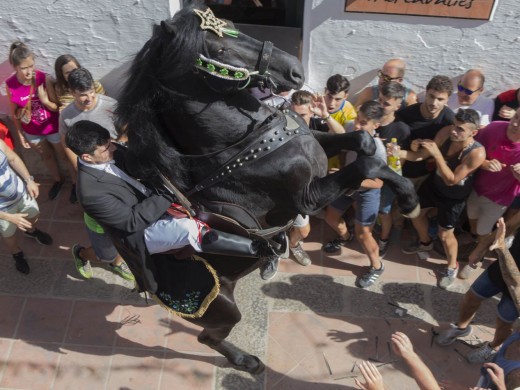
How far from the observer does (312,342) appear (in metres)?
4.65

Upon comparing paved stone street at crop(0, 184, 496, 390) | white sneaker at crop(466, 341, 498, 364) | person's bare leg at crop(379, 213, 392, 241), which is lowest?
paved stone street at crop(0, 184, 496, 390)

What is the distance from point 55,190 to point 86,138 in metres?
3.02

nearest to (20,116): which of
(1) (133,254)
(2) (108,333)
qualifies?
(2) (108,333)

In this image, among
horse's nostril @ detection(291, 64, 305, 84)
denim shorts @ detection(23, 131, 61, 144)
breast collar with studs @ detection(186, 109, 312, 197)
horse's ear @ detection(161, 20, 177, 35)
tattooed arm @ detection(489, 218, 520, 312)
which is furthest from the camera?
denim shorts @ detection(23, 131, 61, 144)

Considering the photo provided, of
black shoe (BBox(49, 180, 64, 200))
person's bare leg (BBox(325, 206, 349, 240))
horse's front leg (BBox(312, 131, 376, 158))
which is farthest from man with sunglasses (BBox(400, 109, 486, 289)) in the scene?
black shoe (BBox(49, 180, 64, 200))

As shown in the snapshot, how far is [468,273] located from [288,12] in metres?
3.74

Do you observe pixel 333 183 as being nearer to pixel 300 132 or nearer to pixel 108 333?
pixel 300 132

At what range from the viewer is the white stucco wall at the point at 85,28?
16.2 feet

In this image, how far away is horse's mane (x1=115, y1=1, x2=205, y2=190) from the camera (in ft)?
8.49

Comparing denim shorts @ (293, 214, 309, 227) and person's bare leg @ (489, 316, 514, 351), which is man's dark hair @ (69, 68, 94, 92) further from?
person's bare leg @ (489, 316, 514, 351)

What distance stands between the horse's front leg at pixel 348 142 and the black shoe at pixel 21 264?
11.3 ft

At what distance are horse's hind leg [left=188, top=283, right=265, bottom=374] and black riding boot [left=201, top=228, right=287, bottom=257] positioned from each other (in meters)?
0.67

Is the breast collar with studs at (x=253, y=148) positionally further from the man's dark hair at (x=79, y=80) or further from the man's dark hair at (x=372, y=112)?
the man's dark hair at (x=79, y=80)

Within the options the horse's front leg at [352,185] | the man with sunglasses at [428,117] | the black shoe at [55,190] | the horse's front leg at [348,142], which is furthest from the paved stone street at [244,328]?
the horse's front leg at [348,142]
